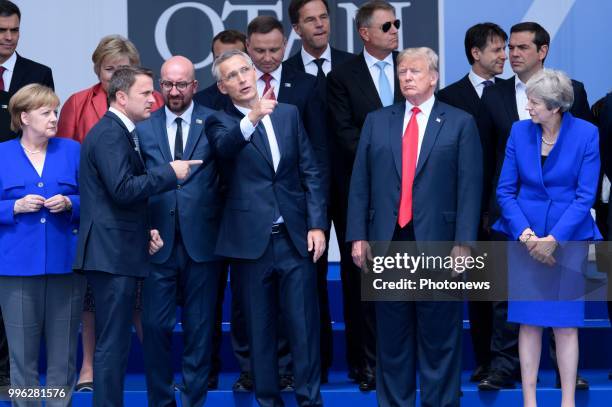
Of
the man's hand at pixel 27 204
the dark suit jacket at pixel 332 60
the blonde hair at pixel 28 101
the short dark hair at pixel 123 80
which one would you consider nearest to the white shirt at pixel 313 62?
the dark suit jacket at pixel 332 60

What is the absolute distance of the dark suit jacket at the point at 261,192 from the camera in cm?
615

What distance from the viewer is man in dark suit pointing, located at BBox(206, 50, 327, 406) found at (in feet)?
20.2

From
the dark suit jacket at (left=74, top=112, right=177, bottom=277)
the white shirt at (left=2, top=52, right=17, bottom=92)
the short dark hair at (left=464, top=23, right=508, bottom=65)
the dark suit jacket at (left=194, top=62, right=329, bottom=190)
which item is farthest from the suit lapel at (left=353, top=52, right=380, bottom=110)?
the white shirt at (left=2, top=52, right=17, bottom=92)

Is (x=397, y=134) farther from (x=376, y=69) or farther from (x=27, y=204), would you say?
(x=27, y=204)

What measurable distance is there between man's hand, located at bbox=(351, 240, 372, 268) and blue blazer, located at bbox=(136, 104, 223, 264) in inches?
26.6

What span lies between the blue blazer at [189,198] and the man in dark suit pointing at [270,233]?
75 mm

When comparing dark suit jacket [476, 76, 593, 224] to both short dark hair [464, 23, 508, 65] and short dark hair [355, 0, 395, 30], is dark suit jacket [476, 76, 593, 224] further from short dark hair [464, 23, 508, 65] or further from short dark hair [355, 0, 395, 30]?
Answer: short dark hair [355, 0, 395, 30]

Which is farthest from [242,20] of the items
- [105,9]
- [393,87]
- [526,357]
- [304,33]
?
[526,357]

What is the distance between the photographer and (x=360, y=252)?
6195mm

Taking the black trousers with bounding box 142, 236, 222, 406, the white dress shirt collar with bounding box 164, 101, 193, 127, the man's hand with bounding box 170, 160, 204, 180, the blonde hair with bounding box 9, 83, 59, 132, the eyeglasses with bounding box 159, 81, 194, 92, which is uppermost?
the eyeglasses with bounding box 159, 81, 194, 92

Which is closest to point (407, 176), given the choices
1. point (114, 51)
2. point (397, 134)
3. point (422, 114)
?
point (397, 134)

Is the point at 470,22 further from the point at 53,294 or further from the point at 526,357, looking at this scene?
the point at 53,294

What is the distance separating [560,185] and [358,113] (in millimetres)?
1180

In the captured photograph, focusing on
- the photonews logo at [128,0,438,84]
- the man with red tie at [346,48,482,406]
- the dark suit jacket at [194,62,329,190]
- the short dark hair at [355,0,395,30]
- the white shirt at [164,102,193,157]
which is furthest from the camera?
the photonews logo at [128,0,438,84]
